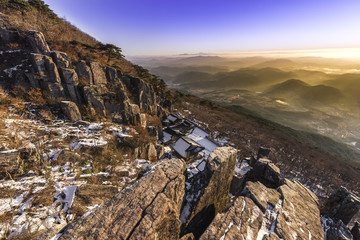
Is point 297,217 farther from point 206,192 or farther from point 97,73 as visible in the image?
point 97,73

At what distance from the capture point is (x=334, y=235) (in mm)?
7008

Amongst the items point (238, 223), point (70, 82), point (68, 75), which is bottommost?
point (238, 223)

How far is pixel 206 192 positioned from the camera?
703 cm

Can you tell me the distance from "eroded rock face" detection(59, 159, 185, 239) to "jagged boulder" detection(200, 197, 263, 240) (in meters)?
1.51

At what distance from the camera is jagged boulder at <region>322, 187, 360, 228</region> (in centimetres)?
877

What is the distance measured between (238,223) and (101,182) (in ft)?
29.5

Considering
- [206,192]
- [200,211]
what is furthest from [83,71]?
[200,211]

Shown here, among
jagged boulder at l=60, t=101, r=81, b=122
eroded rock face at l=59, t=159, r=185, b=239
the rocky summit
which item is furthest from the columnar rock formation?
eroded rock face at l=59, t=159, r=185, b=239

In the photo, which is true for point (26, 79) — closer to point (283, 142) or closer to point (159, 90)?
point (159, 90)

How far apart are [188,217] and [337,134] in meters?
169

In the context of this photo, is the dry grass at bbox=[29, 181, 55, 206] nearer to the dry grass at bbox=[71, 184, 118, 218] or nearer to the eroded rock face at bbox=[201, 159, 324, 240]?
the dry grass at bbox=[71, 184, 118, 218]

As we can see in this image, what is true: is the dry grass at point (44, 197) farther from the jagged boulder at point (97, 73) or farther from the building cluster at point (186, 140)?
the jagged boulder at point (97, 73)

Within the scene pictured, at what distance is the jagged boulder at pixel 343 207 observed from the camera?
877 centimetres

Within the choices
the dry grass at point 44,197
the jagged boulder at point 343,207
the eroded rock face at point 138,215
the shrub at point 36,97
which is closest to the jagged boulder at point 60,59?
the shrub at point 36,97
